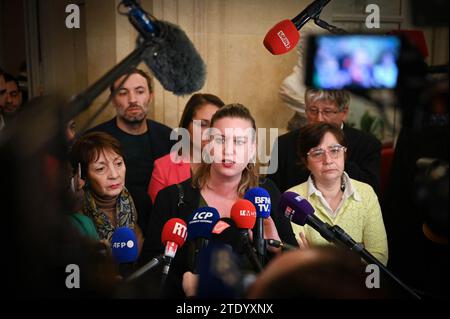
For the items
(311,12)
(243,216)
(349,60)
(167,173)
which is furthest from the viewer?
(167,173)

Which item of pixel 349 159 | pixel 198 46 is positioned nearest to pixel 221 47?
pixel 198 46

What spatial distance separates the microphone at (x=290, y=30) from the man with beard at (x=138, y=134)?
582 millimetres

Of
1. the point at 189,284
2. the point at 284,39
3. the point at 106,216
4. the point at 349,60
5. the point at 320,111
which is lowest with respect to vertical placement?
the point at 189,284

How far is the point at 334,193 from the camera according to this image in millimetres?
2363

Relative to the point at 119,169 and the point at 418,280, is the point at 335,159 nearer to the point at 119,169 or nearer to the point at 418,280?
the point at 418,280

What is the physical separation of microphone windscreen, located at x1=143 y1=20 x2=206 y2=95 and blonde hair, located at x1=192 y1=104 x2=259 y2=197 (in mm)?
448

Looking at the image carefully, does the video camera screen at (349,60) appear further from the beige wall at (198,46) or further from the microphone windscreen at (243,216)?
the beige wall at (198,46)

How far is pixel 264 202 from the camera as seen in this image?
1861 mm

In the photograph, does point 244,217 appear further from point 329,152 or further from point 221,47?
point 221,47

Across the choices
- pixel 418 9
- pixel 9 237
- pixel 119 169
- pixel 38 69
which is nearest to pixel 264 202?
pixel 119 169

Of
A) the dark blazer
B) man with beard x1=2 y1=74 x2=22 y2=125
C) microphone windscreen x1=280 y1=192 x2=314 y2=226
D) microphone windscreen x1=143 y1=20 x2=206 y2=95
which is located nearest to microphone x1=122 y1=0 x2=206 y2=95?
microphone windscreen x1=143 y1=20 x2=206 y2=95

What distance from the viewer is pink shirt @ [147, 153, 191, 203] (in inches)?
97.0

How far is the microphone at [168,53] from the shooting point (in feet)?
4.83

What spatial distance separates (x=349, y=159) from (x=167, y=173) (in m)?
0.78
